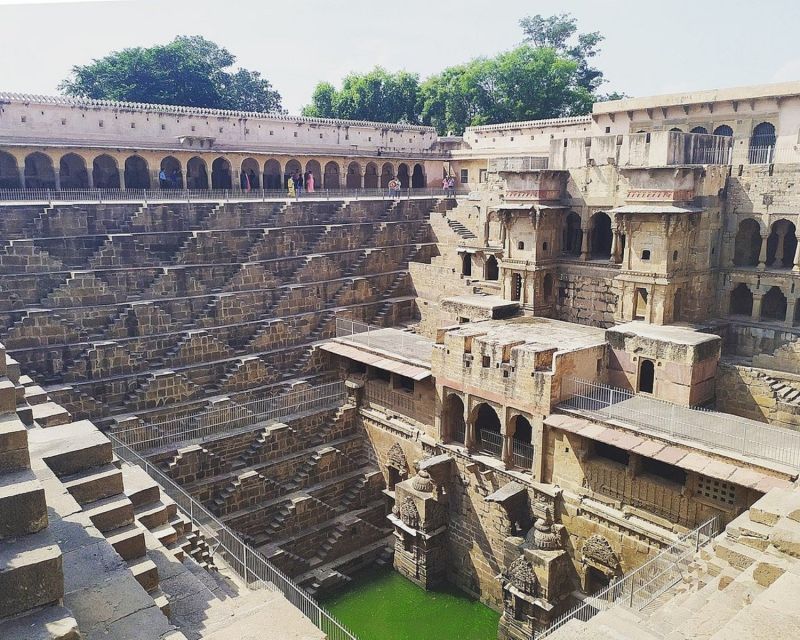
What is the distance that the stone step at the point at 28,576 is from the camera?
5996mm

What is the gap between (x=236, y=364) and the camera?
21.4 metres

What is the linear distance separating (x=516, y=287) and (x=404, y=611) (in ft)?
38.2

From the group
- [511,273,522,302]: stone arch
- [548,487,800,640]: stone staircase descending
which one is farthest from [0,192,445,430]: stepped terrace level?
[548,487,800,640]: stone staircase descending

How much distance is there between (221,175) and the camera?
32.3 meters

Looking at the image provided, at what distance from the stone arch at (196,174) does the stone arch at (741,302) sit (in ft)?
74.4

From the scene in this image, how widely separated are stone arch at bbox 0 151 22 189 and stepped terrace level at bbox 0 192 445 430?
6557 millimetres

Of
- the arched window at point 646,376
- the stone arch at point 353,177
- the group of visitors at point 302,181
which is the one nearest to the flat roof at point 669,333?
the arched window at point 646,376

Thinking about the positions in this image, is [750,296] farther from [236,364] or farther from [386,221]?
[236,364]

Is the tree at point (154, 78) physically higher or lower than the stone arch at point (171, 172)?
higher

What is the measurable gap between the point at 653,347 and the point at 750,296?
663cm

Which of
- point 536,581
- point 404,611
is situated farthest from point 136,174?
point 536,581

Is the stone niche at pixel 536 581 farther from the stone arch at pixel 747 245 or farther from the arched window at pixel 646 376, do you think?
the stone arch at pixel 747 245

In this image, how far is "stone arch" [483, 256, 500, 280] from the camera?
26.8m

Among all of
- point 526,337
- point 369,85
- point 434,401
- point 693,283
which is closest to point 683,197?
point 693,283
